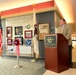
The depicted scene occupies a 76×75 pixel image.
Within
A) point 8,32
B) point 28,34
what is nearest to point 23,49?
point 28,34

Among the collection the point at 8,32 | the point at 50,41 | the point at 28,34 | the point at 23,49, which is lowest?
the point at 23,49

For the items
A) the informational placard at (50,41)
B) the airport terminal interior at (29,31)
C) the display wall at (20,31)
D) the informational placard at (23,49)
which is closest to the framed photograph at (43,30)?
the airport terminal interior at (29,31)

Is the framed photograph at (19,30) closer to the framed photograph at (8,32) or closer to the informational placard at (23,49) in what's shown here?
the framed photograph at (8,32)

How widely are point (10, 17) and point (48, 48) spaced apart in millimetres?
3156

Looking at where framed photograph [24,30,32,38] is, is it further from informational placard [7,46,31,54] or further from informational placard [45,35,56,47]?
informational placard [45,35,56,47]

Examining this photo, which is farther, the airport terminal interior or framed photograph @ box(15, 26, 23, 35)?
framed photograph @ box(15, 26, 23, 35)

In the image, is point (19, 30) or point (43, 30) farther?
point (19, 30)

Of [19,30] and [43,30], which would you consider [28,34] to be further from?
[43,30]

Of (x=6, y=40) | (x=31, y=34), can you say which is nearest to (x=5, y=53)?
(x=6, y=40)

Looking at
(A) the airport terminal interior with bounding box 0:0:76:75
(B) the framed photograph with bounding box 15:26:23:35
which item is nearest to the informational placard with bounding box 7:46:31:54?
(A) the airport terminal interior with bounding box 0:0:76:75

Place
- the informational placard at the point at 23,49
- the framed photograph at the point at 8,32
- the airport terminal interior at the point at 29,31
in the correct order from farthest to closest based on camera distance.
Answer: the framed photograph at the point at 8,32, the informational placard at the point at 23,49, the airport terminal interior at the point at 29,31

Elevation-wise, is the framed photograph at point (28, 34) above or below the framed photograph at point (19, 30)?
below

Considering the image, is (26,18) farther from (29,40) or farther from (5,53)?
(5,53)

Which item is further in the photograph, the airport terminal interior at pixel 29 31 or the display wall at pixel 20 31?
the display wall at pixel 20 31
